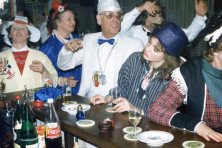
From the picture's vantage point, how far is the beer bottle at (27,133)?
181 centimetres

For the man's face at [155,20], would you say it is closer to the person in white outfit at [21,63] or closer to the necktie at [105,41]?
the necktie at [105,41]

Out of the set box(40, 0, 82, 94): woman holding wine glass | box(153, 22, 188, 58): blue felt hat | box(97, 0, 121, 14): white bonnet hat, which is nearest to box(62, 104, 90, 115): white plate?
box(153, 22, 188, 58): blue felt hat

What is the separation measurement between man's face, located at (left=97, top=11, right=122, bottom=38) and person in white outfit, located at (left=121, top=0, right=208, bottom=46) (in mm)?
542

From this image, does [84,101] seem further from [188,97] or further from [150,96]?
[188,97]

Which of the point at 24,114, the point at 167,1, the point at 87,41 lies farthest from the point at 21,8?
the point at 24,114

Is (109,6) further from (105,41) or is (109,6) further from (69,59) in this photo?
(69,59)

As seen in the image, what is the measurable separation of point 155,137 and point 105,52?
1.81 metres

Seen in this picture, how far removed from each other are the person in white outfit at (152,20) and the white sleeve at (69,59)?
0.86 metres

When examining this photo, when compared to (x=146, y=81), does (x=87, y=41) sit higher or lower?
higher

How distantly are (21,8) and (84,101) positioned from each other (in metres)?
5.68

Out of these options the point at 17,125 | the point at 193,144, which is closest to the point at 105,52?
the point at 17,125

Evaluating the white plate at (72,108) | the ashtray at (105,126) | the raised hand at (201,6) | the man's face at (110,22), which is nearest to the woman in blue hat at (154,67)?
the white plate at (72,108)

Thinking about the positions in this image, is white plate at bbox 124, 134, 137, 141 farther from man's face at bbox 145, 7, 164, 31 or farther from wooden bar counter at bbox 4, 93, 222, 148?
man's face at bbox 145, 7, 164, 31

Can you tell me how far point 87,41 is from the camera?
3.73 metres
